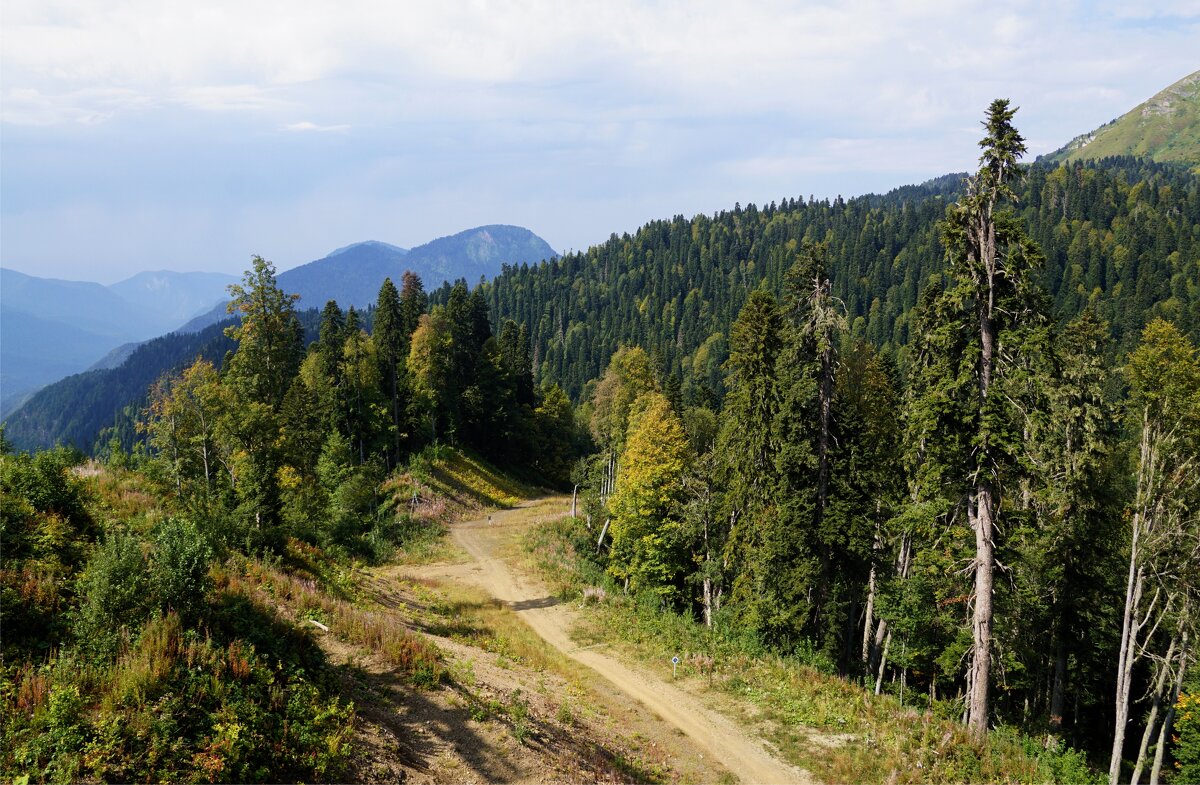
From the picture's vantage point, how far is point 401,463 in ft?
198

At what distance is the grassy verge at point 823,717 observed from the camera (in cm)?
1498

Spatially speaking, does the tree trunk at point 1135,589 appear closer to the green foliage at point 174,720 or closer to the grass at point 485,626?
the grass at point 485,626

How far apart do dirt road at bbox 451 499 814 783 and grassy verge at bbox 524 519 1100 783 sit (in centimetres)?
65

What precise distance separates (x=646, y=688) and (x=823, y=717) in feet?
18.2

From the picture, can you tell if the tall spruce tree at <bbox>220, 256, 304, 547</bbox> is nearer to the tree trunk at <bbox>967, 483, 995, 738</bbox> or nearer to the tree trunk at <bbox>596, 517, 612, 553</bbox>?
the tree trunk at <bbox>596, 517, 612, 553</bbox>

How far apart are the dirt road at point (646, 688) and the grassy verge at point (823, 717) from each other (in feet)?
2.12

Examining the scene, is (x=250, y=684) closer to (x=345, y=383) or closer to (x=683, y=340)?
(x=345, y=383)

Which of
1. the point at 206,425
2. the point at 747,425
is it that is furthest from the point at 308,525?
the point at 747,425

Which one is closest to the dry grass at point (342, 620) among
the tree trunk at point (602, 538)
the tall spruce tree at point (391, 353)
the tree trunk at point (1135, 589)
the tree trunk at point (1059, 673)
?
the tree trunk at point (1135, 589)

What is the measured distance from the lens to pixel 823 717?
58.5ft

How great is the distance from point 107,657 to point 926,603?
2576 cm

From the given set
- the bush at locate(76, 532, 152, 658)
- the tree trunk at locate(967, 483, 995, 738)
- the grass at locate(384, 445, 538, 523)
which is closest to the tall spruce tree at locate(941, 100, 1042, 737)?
the tree trunk at locate(967, 483, 995, 738)

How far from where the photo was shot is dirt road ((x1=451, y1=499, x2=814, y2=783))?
626 inches

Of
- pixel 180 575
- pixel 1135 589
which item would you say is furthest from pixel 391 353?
pixel 1135 589
